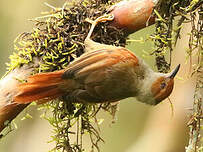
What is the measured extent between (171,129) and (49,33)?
10.4ft

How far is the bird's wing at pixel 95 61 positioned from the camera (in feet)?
10.2

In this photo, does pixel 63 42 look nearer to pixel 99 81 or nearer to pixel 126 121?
pixel 99 81

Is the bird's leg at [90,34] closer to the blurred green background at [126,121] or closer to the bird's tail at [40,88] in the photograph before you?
the bird's tail at [40,88]

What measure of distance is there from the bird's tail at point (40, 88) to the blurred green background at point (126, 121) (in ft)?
7.60

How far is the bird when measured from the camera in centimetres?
305

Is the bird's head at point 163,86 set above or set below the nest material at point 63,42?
below

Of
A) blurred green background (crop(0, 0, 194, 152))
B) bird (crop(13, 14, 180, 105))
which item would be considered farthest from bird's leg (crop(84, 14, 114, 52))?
blurred green background (crop(0, 0, 194, 152))

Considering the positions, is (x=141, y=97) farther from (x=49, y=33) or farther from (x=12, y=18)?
(x=12, y=18)

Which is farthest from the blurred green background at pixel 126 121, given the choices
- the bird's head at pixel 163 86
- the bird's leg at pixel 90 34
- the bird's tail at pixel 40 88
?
the bird's tail at pixel 40 88

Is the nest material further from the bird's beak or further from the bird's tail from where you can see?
the bird's beak

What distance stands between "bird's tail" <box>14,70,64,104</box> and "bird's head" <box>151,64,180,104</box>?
789 millimetres

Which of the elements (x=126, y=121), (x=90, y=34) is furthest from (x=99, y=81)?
(x=126, y=121)

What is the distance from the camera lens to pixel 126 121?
30.5 feet

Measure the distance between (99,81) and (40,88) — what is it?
0.46 m
